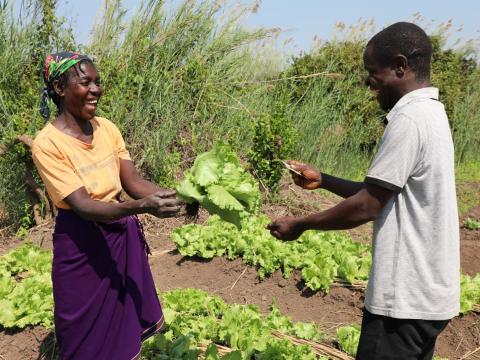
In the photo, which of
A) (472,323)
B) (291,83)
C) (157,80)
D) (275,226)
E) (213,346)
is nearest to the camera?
(275,226)

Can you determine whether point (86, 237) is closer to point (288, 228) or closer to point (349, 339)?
point (288, 228)

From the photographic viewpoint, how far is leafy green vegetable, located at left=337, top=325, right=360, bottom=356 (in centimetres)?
369

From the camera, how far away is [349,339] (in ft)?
12.2

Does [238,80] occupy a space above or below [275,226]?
above

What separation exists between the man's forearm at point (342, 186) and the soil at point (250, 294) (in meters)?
1.64

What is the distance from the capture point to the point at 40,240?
19.9 feet

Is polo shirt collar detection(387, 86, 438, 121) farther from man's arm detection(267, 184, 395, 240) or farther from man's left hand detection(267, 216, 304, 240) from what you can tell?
man's left hand detection(267, 216, 304, 240)

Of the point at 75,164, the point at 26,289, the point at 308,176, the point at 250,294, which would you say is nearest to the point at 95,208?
the point at 75,164

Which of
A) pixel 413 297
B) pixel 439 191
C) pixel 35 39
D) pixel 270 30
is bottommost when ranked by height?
pixel 413 297

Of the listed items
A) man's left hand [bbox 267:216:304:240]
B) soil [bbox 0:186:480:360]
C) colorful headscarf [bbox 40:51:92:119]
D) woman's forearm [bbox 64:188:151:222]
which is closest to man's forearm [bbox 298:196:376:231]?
man's left hand [bbox 267:216:304:240]

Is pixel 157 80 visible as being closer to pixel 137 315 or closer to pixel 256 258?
pixel 256 258

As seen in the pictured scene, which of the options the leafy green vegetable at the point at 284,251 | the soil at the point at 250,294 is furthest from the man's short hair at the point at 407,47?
the leafy green vegetable at the point at 284,251

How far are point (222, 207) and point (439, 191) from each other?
1.09 metres

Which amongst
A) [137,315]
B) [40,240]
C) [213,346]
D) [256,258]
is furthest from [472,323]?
[40,240]
